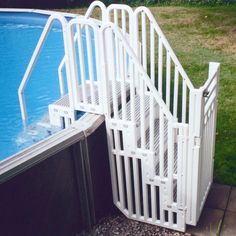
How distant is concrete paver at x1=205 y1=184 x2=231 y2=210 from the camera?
364 cm

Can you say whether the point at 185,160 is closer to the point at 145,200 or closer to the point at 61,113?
the point at 145,200

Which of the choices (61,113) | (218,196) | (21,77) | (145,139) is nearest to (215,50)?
(21,77)

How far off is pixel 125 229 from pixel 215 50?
5.36m

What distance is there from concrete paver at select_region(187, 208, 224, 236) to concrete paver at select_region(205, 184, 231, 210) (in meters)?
0.07

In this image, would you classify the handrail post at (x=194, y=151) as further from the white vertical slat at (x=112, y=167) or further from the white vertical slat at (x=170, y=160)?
the white vertical slat at (x=112, y=167)

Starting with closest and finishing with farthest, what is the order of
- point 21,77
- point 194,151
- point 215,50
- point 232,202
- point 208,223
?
1. point 194,151
2. point 208,223
3. point 232,202
4. point 21,77
5. point 215,50

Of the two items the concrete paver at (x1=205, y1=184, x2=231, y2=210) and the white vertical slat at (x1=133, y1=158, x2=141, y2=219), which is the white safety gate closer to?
the white vertical slat at (x1=133, y1=158, x2=141, y2=219)

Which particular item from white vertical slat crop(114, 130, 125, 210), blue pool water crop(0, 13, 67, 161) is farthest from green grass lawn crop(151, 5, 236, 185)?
blue pool water crop(0, 13, 67, 161)

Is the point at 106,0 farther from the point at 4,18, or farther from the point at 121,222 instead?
the point at 121,222

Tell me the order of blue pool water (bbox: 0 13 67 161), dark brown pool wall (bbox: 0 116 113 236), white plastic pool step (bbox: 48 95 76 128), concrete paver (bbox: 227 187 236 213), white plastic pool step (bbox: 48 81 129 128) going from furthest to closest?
1. blue pool water (bbox: 0 13 67 161)
2. white plastic pool step (bbox: 48 95 76 128)
3. concrete paver (bbox: 227 187 236 213)
4. white plastic pool step (bbox: 48 81 129 128)
5. dark brown pool wall (bbox: 0 116 113 236)

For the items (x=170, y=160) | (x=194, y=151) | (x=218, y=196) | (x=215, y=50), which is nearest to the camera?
(x=194, y=151)

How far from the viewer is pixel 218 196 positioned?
148 inches

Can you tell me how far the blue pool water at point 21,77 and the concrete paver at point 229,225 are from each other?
2.01 metres

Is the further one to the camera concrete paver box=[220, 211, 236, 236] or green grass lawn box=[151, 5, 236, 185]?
green grass lawn box=[151, 5, 236, 185]
